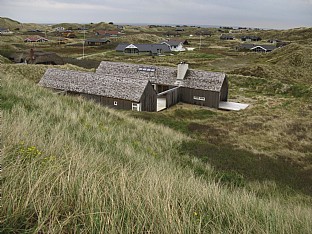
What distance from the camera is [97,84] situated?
3147cm

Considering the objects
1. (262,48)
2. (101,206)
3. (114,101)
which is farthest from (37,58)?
(262,48)

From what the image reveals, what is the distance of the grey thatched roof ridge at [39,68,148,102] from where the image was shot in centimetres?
2941

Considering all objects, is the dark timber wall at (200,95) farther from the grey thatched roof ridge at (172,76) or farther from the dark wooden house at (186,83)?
the grey thatched roof ridge at (172,76)

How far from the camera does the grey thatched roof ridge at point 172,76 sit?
117 feet

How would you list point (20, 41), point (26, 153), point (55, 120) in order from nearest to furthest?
point (26, 153)
point (55, 120)
point (20, 41)

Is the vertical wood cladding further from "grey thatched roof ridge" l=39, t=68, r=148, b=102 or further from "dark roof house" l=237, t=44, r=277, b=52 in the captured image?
"dark roof house" l=237, t=44, r=277, b=52

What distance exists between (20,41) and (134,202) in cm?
13232

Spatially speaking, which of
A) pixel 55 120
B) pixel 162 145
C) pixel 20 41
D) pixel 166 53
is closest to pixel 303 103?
pixel 162 145

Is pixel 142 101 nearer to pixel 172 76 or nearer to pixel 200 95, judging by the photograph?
pixel 200 95

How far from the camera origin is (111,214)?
3186 mm

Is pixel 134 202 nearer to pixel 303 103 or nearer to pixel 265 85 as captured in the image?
pixel 303 103

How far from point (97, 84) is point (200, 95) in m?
13.2

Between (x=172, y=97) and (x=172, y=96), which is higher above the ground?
(x=172, y=96)

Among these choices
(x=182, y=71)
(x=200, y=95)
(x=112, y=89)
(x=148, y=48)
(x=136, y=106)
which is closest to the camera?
(x=136, y=106)
